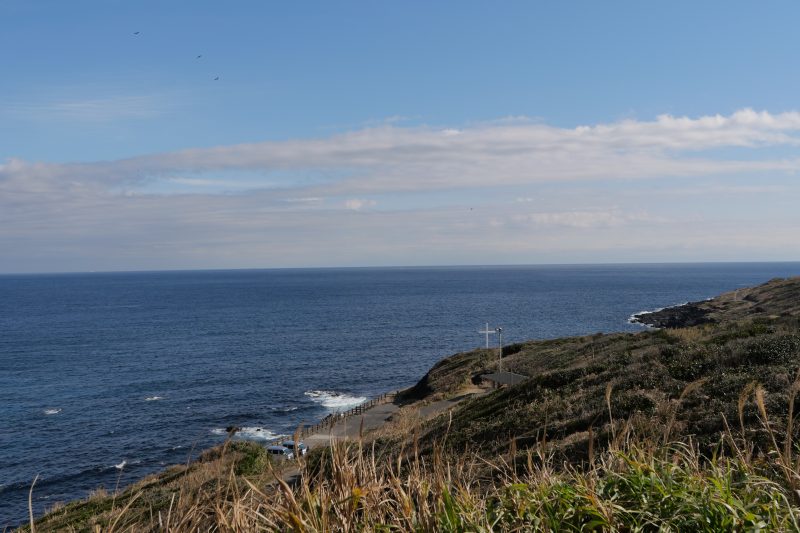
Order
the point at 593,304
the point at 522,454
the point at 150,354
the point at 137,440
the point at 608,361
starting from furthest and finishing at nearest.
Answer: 1. the point at 593,304
2. the point at 150,354
3. the point at 137,440
4. the point at 608,361
5. the point at 522,454

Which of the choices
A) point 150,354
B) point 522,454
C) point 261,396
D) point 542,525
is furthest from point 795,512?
point 150,354

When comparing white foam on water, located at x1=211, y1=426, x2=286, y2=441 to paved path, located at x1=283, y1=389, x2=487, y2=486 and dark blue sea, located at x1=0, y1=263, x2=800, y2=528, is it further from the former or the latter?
paved path, located at x1=283, y1=389, x2=487, y2=486

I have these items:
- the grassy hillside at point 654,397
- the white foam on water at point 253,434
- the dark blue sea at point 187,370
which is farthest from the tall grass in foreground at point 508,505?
the white foam on water at point 253,434

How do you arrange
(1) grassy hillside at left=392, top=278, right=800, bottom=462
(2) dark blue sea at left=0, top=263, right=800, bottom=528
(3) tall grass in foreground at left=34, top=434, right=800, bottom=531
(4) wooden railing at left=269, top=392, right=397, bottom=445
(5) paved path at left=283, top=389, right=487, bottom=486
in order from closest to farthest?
1. (3) tall grass in foreground at left=34, top=434, right=800, bottom=531
2. (1) grassy hillside at left=392, top=278, right=800, bottom=462
3. (5) paved path at left=283, top=389, right=487, bottom=486
4. (4) wooden railing at left=269, top=392, right=397, bottom=445
5. (2) dark blue sea at left=0, top=263, right=800, bottom=528

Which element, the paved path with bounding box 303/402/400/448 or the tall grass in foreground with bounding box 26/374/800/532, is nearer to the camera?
the tall grass in foreground with bounding box 26/374/800/532

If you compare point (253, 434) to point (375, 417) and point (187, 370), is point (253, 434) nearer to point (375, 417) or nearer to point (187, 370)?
point (375, 417)

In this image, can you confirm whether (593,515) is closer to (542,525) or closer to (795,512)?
(542,525)

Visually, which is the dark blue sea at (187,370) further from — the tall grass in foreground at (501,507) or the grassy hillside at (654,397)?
the grassy hillside at (654,397)

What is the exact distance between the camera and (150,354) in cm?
8338

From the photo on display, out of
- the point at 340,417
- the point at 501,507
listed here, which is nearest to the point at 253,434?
the point at 340,417

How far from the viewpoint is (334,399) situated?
55.8 m

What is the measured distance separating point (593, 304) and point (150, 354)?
104564 millimetres

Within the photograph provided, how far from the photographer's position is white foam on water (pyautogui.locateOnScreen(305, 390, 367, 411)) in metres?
53.0

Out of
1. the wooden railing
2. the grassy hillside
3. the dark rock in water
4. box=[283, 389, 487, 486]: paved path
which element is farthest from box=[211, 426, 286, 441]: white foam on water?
the dark rock in water
